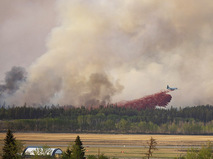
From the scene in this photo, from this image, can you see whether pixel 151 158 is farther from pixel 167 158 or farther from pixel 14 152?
pixel 14 152

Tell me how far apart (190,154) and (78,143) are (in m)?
44.3

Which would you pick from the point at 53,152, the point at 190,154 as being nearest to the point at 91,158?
the point at 190,154

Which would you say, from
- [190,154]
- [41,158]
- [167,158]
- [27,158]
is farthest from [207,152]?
[27,158]

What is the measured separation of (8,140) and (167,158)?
91.1m

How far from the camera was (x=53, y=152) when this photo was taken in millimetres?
175625

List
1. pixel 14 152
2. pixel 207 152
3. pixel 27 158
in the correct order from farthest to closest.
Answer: pixel 27 158 → pixel 207 152 → pixel 14 152

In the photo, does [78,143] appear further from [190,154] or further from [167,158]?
[167,158]

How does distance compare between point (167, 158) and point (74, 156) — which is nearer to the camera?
point (74, 156)

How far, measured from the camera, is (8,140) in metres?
117

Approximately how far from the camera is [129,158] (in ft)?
589

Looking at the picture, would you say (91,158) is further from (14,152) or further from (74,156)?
(14,152)

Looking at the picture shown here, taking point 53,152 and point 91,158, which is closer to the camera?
point 91,158

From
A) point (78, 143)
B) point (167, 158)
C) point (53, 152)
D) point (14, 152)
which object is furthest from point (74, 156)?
point (167, 158)

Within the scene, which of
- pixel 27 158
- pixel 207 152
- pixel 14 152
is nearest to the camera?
pixel 14 152
